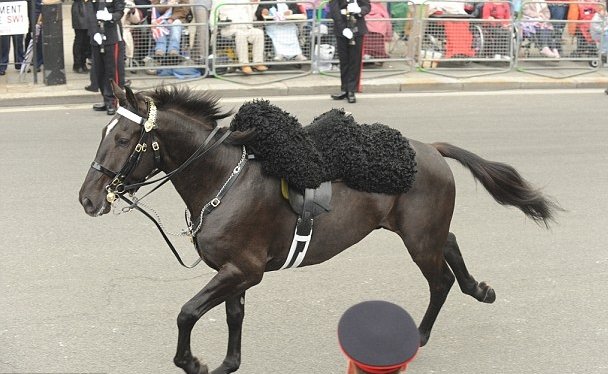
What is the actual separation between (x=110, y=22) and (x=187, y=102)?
7.16 meters

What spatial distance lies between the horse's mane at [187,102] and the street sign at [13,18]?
28.0ft

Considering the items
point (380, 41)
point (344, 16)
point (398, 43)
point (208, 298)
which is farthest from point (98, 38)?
point (208, 298)

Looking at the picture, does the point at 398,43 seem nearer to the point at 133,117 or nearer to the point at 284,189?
the point at 284,189

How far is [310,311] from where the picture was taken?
637 cm

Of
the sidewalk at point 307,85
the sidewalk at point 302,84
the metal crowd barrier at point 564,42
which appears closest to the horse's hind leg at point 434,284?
the sidewalk at point 302,84

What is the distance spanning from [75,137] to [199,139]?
5.95 metres

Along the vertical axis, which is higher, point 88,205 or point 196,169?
point 196,169

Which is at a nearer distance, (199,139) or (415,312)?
(199,139)

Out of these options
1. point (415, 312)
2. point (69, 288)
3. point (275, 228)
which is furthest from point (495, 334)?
point (69, 288)

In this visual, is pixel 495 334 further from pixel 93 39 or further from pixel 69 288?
pixel 93 39

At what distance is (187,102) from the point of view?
5.15 metres

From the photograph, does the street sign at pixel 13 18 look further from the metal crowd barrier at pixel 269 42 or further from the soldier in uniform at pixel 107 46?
the metal crowd barrier at pixel 269 42

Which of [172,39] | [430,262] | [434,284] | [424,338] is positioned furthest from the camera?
[172,39]

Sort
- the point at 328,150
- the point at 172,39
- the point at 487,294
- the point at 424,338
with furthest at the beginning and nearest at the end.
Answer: the point at 172,39
the point at 487,294
the point at 424,338
the point at 328,150
